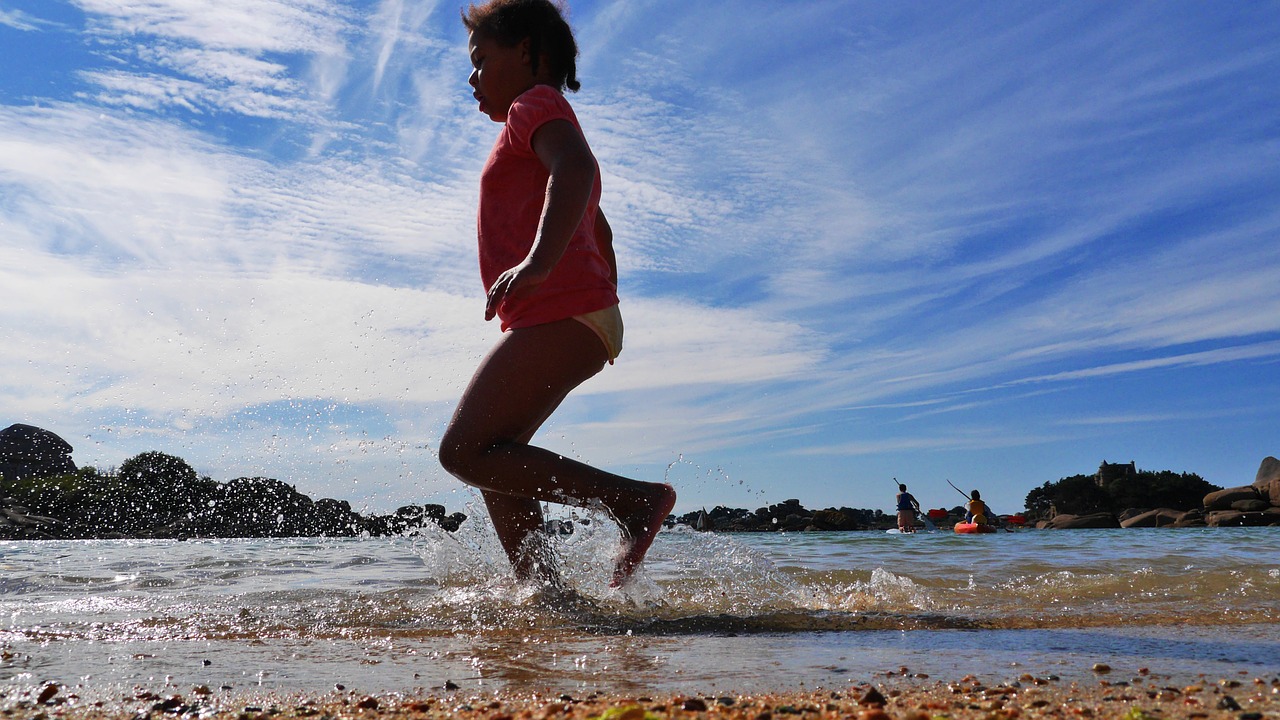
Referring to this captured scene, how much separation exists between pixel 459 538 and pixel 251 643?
156cm

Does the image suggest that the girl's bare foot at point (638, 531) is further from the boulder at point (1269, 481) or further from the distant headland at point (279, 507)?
the boulder at point (1269, 481)

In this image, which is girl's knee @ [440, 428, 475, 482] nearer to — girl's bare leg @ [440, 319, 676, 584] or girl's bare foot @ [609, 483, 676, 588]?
girl's bare leg @ [440, 319, 676, 584]

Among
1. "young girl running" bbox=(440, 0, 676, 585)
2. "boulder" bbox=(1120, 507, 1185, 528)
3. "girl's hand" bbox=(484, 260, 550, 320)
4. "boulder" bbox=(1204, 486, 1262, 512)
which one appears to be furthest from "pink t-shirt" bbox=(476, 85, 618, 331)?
"boulder" bbox=(1204, 486, 1262, 512)

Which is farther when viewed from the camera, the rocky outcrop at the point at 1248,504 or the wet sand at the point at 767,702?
the rocky outcrop at the point at 1248,504

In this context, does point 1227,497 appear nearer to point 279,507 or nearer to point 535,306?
point 279,507

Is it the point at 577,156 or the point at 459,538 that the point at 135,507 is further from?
the point at 577,156

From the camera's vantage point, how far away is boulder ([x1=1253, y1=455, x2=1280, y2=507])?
123 ft

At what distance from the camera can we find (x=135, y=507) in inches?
843

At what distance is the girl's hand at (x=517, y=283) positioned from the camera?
247 centimetres

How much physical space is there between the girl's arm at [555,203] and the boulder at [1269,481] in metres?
43.9

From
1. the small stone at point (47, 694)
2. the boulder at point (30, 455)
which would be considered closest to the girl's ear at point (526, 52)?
the small stone at point (47, 694)

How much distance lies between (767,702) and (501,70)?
227 cm

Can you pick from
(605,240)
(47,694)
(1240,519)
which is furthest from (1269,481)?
(47,694)

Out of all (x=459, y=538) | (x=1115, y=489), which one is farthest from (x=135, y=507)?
(x=1115, y=489)
